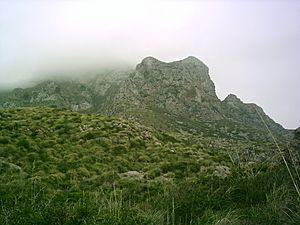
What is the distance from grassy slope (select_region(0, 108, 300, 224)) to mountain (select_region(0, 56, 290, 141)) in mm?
93575

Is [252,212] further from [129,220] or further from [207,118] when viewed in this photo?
[207,118]

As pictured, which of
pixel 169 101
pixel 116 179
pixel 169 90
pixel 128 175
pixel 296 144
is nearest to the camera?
pixel 296 144

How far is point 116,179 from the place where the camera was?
58.9ft

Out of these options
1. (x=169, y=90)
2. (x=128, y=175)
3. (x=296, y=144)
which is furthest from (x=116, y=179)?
(x=169, y=90)

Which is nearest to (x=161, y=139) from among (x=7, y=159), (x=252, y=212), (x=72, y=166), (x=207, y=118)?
(x=72, y=166)

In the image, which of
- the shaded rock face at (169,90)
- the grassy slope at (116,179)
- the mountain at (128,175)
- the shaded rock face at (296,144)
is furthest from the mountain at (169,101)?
the shaded rock face at (296,144)

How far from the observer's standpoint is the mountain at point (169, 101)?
455ft

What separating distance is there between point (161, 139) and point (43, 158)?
10.5 metres

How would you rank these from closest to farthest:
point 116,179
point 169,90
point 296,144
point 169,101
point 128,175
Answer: point 296,144 < point 116,179 < point 128,175 < point 169,101 < point 169,90

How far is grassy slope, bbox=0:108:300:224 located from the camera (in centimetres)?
661

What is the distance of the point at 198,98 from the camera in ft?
548

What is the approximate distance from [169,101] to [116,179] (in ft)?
465

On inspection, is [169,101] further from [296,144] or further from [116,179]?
[296,144]

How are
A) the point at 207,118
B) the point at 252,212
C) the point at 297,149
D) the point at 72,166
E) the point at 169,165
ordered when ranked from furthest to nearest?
the point at 207,118 → the point at 169,165 → the point at 72,166 → the point at 297,149 → the point at 252,212
